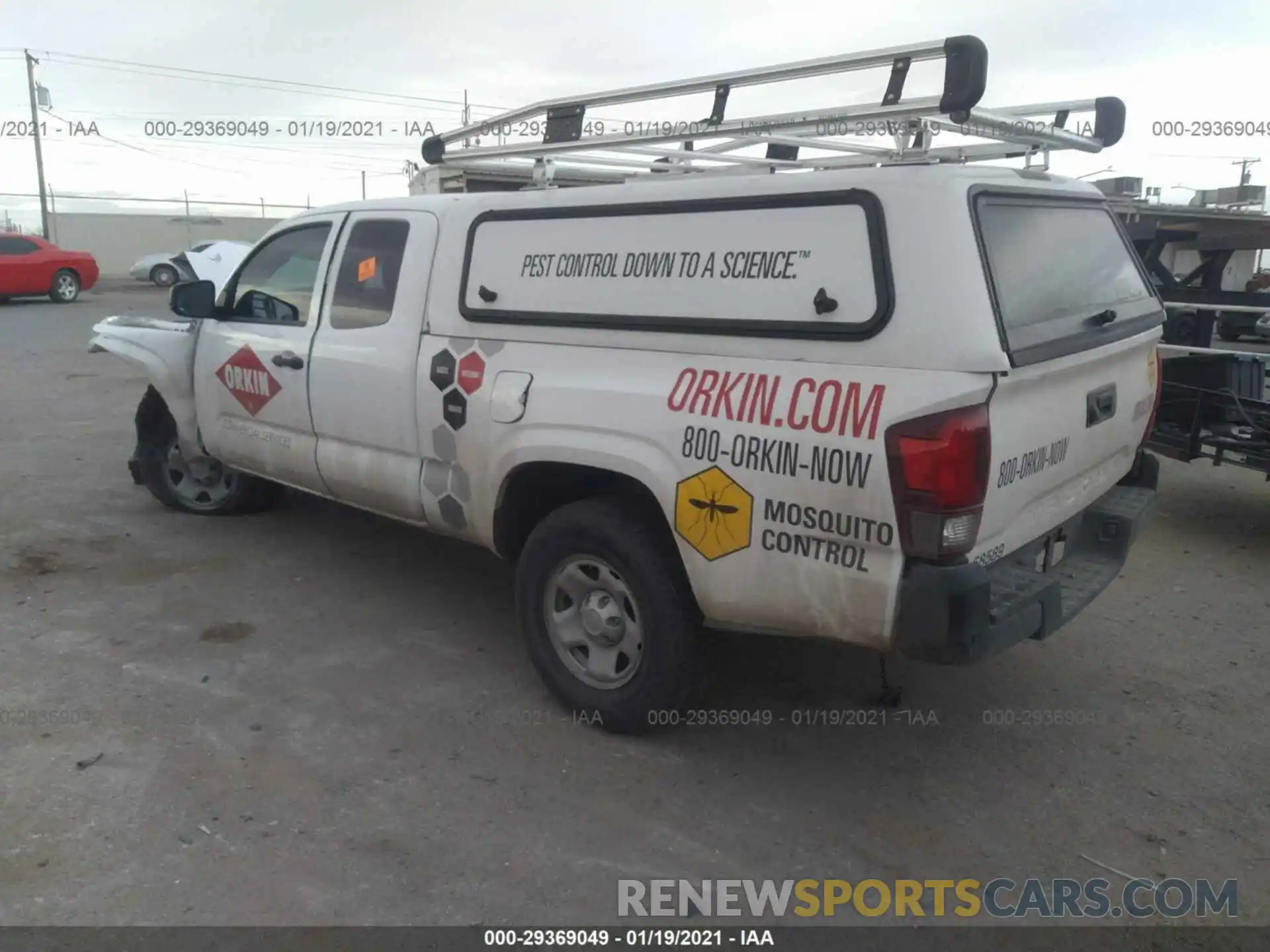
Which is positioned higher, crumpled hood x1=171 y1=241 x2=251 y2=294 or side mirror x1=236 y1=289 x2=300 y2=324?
crumpled hood x1=171 y1=241 x2=251 y2=294

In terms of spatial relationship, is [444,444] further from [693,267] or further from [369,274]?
[693,267]

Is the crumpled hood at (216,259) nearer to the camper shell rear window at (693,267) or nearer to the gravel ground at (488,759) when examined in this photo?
the gravel ground at (488,759)

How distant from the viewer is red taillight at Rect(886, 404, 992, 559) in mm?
2744

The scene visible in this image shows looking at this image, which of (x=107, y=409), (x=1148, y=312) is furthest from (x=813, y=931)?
(x=107, y=409)

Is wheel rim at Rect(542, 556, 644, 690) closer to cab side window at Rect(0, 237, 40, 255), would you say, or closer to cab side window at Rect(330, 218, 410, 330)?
cab side window at Rect(330, 218, 410, 330)

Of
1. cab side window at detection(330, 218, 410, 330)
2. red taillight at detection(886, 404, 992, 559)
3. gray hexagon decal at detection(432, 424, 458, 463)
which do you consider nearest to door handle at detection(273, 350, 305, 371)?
cab side window at detection(330, 218, 410, 330)

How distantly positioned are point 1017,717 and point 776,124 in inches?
99.2

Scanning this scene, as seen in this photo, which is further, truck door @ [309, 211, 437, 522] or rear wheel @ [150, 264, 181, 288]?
rear wheel @ [150, 264, 181, 288]

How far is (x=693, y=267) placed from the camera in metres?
3.38

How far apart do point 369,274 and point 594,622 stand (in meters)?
2.06

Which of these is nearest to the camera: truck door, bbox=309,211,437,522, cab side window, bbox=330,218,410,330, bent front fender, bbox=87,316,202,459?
truck door, bbox=309,211,437,522

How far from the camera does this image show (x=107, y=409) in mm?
9812

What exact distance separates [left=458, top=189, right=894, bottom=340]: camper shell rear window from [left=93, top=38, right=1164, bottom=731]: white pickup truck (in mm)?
10

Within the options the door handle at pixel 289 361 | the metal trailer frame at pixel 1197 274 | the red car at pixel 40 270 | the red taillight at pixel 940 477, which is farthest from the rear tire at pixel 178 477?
the red car at pixel 40 270
